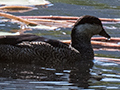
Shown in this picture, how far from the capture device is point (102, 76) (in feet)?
30.5

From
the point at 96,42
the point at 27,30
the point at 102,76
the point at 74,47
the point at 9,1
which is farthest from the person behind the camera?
the point at 9,1

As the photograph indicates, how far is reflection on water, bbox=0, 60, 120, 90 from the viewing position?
8477 millimetres

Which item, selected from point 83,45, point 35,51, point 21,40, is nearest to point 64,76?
point 35,51

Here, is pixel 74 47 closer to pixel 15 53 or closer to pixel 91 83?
pixel 15 53

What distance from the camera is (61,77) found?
360 inches

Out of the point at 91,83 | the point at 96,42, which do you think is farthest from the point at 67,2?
the point at 91,83

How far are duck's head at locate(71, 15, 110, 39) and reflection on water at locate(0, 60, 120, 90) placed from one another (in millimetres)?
892

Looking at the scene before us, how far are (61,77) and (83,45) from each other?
6.82 ft

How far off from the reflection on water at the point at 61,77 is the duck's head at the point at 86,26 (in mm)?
892

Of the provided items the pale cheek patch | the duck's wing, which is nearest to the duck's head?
the pale cheek patch

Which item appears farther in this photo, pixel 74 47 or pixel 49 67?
pixel 74 47

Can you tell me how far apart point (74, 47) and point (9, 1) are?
6174mm

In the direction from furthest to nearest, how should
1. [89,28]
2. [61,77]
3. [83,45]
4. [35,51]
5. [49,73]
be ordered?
1. [89,28]
2. [83,45]
3. [35,51]
4. [49,73]
5. [61,77]

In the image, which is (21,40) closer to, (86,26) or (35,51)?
(35,51)
